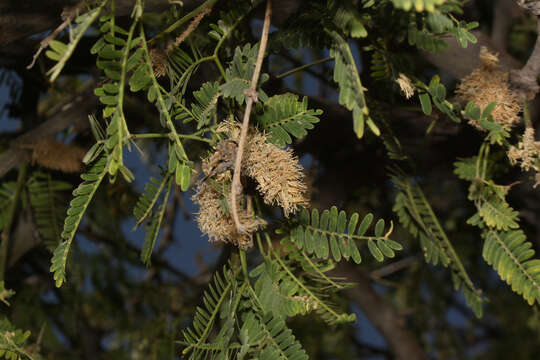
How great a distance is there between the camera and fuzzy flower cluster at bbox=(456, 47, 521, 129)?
1.27 feet

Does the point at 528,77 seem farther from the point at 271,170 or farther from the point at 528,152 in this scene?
the point at 271,170

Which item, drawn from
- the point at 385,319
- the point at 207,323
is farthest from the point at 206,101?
the point at 385,319

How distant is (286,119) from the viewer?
0.32m

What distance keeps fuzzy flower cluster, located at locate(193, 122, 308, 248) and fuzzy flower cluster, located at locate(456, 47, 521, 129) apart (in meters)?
0.15

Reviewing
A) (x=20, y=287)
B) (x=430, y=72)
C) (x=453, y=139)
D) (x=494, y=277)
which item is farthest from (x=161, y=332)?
(x=494, y=277)

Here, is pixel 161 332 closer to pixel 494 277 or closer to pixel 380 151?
pixel 380 151

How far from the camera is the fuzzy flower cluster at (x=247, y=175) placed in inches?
11.5

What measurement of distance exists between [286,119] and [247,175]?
0.13 ft

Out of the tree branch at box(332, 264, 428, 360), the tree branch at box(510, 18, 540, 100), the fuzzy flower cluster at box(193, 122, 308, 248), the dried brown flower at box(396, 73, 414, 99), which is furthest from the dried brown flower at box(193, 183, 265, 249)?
the tree branch at box(332, 264, 428, 360)

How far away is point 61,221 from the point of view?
524mm

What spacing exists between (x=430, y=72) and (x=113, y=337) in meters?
0.69

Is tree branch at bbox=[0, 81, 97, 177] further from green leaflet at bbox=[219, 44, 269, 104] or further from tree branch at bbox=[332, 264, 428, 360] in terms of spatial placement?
tree branch at bbox=[332, 264, 428, 360]

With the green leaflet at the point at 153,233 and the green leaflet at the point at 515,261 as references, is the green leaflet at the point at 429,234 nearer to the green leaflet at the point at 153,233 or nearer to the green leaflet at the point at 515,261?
the green leaflet at the point at 515,261

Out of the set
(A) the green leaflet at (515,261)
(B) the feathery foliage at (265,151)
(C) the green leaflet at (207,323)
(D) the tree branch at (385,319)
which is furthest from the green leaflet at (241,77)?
(D) the tree branch at (385,319)
